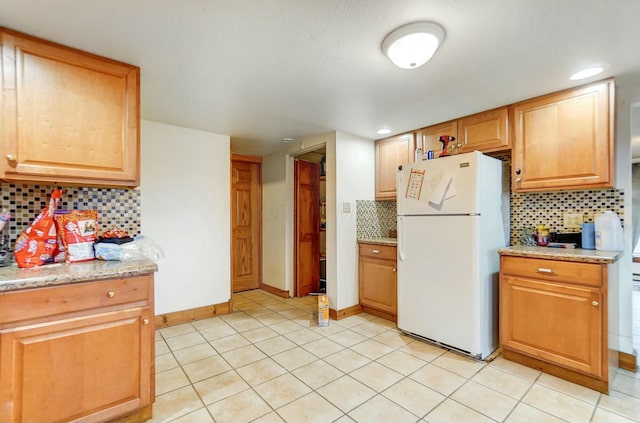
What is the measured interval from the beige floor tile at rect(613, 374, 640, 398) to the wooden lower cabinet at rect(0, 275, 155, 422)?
117 inches

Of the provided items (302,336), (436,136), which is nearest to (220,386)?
(302,336)

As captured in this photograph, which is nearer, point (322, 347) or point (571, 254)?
point (571, 254)

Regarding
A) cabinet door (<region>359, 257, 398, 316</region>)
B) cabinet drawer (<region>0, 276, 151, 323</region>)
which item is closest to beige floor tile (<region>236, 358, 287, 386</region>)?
cabinet drawer (<region>0, 276, 151, 323</region>)

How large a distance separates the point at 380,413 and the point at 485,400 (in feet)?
2.26

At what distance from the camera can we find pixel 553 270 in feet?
6.67

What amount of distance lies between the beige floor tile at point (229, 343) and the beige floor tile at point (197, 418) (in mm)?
772

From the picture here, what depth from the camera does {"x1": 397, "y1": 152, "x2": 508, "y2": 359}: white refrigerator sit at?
89.4 inches

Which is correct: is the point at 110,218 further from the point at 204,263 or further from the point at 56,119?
the point at 204,263

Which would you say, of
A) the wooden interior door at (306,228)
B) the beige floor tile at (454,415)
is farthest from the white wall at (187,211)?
the beige floor tile at (454,415)

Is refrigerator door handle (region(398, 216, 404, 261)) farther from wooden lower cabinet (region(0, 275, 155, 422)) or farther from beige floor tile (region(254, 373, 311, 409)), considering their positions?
wooden lower cabinet (region(0, 275, 155, 422))

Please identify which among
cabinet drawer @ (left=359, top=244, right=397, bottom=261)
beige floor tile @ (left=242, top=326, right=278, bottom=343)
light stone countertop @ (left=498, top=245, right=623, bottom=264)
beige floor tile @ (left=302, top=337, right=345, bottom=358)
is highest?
light stone countertop @ (left=498, top=245, right=623, bottom=264)

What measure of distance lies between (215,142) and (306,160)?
4.84 feet

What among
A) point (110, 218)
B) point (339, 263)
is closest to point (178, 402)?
point (110, 218)

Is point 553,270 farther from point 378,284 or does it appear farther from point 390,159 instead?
point 390,159
